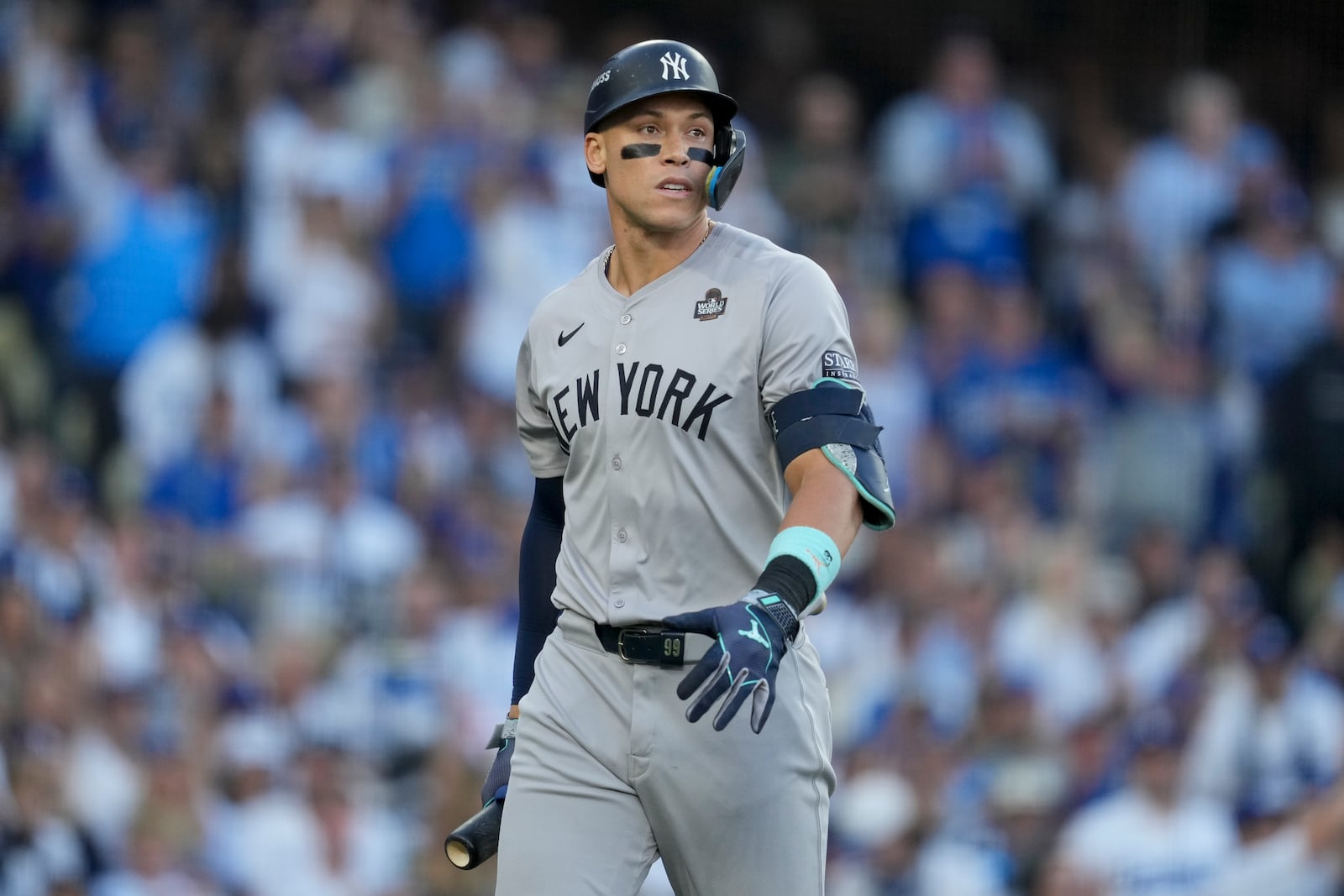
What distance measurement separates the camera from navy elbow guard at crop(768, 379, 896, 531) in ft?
10.7

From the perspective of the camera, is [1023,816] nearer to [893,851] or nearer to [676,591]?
[893,851]

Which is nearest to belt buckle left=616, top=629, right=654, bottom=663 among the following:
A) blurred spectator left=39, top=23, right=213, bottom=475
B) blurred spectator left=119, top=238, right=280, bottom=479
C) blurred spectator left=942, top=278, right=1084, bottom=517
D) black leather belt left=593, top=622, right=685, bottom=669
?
black leather belt left=593, top=622, right=685, bottom=669

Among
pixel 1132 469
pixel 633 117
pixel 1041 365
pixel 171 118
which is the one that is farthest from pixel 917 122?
pixel 633 117

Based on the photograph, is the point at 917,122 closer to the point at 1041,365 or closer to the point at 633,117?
the point at 1041,365

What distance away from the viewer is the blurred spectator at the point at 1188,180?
992 centimetres

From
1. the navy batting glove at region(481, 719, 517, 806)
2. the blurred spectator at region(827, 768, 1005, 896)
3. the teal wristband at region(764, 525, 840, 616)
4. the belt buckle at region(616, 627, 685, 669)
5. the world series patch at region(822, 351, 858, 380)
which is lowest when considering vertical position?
the navy batting glove at region(481, 719, 517, 806)

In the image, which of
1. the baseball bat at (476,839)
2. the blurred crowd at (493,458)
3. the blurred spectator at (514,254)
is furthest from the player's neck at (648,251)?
the blurred spectator at (514,254)

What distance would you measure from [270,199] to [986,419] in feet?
11.9

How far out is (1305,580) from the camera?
9438 mm

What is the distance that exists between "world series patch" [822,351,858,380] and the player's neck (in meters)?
0.41

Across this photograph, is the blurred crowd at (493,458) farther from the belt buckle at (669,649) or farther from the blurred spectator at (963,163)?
the belt buckle at (669,649)

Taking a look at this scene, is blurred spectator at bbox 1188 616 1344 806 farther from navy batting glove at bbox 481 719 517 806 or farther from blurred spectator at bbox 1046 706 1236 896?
navy batting glove at bbox 481 719 517 806

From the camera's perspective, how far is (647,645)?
340cm

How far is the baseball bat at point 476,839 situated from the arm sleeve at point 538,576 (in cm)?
26
